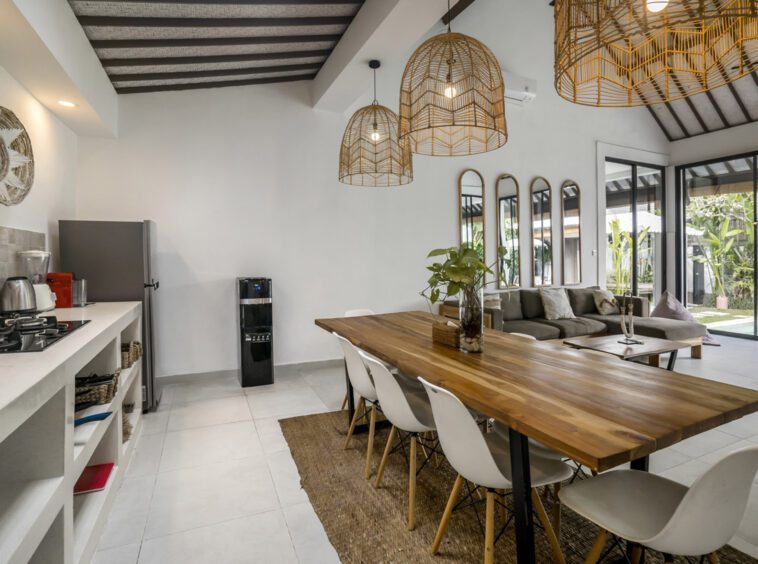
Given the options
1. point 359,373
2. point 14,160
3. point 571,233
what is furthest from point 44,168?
point 571,233

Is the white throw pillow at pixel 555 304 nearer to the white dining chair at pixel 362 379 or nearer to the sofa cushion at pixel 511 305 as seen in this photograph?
the sofa cushion at pixel 511 305

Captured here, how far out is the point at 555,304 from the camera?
5.90 m

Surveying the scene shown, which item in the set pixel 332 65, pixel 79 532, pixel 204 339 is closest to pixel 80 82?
pixel 332 65

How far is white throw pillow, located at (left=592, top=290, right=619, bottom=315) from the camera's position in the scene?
20.4 feet

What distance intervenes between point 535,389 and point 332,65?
364cm

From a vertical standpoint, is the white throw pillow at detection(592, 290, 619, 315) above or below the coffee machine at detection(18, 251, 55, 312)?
below

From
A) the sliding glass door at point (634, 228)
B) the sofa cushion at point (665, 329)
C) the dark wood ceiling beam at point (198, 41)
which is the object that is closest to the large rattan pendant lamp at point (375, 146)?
the dark wood ceiling beam at point (198, 41)

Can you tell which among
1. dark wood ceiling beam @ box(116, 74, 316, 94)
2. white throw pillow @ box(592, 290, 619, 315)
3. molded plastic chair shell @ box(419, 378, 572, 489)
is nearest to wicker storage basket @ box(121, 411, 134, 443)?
molded plastic chair shell @ box(419, 378, 572, 489)

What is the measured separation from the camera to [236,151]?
15.1ft

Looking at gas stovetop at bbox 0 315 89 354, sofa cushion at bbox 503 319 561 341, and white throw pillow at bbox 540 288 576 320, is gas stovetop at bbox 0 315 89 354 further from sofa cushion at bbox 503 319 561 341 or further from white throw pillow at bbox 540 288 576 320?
white throw pillow at bbox 540 288 576 320

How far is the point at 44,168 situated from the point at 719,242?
891 centimetres

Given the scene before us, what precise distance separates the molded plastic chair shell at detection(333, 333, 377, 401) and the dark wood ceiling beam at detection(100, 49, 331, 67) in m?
2.80

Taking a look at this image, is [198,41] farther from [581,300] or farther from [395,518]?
[581,300]

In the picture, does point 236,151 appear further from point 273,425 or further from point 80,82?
point 273,425
